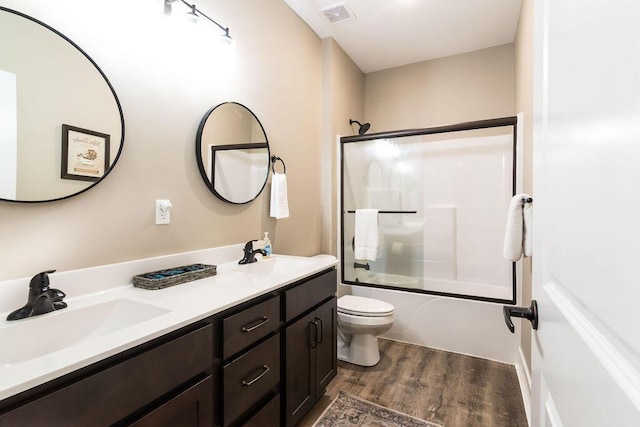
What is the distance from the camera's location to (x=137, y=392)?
79 centimetres

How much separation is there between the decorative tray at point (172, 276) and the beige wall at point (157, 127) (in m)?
0.11

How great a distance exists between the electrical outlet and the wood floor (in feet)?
4.34

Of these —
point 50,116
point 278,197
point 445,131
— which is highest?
point 445,131

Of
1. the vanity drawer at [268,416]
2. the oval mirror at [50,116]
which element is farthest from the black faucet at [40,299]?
the vanity drawer at [268,416]

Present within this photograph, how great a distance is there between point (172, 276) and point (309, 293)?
0.67 metres

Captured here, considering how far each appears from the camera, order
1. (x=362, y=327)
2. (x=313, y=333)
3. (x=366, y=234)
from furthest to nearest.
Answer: (x=366, y=234) < (x=362, y=327) < (x=313, y=333)

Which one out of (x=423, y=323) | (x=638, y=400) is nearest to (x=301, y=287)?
(x=638, y=400)

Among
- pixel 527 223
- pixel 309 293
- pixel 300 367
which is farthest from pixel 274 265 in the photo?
pixel 527 223

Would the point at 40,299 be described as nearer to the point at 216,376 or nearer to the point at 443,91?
the point at 216,376

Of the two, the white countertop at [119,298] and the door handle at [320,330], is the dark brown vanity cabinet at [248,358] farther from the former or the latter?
the door handle at [320,330]

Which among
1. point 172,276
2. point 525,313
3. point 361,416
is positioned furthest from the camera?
point 361,416

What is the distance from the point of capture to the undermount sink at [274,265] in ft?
5.56

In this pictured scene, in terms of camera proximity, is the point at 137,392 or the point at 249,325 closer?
the point at 137,392

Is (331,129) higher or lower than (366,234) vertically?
higher
